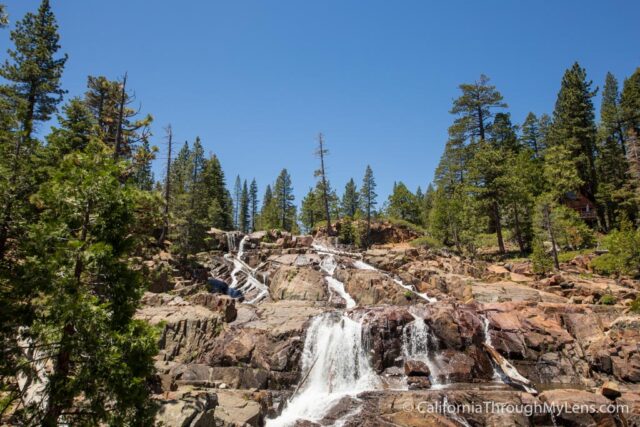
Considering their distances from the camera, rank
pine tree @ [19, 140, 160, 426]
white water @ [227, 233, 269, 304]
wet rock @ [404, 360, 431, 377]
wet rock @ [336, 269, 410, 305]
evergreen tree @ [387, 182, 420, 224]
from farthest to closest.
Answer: evergreen tree @ [387, 182, 420, 224] < white water @ [227, 233, 269, 304] < wet rock @ [336, 269, 410, 305] < wet rock @ [404, 360, 431, 377] < pine tree @ [19, 140, 160, 426]

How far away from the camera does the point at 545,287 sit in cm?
2662

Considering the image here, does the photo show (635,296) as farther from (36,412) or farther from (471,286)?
(36,412)

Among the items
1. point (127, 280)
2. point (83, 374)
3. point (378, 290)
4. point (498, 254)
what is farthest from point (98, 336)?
point (498, 254)

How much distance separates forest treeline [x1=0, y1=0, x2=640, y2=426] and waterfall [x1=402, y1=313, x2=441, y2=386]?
49.6 feet

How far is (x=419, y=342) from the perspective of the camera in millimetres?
20438

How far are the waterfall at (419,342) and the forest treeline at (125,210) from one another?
15.1 meters

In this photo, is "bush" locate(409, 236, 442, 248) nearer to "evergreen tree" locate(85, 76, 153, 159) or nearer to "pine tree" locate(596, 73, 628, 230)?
"pine tree" locate(596, 73, 628, 230)

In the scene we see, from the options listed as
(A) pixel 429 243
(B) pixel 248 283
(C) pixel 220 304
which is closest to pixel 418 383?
(C) pixel 220 304

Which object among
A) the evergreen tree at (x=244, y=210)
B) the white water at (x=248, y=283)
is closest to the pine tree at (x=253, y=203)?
the evergreen tree at (x=244, y=210)

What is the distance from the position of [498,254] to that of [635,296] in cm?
1647

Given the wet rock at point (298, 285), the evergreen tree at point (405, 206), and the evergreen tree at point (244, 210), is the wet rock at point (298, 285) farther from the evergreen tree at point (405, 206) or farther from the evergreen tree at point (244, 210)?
the evergreen tree at point (244, 210)

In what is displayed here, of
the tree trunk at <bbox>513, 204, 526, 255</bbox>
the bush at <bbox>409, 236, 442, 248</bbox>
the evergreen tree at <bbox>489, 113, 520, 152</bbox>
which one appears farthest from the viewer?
the evergreen tree at <bbox>489, 113, 520, 152</bbox>

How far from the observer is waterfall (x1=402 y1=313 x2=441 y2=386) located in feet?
65.2

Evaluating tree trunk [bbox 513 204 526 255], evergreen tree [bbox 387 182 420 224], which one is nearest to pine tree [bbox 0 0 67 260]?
tree trunk [bbox 513 204 526 255]
